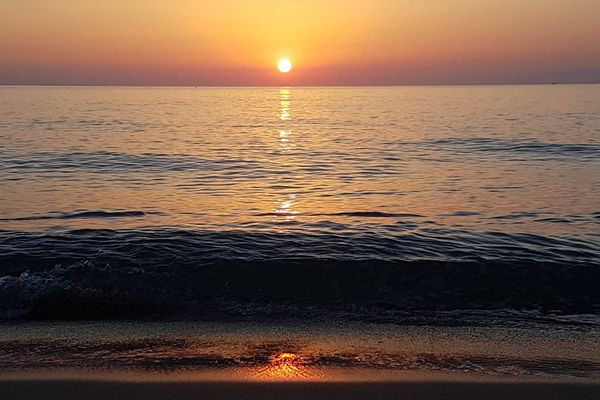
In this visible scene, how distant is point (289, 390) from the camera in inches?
212

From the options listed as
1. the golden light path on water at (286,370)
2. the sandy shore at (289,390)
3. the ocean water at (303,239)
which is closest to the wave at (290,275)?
the ocean water at (303,239)

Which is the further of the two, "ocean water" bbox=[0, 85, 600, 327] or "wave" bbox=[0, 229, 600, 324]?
"ocean water" bbox=[0, 85, 600, 327]

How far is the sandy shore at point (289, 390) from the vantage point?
5.24 meters

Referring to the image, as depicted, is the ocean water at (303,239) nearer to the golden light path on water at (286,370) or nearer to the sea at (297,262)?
the sea at (297,262)

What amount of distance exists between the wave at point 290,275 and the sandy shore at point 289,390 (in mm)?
2542

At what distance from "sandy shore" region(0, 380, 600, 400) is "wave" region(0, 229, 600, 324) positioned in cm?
254

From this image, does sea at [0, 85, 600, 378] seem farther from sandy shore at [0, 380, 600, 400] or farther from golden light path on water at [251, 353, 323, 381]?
sandy shore at [0, 380, 600, 400]

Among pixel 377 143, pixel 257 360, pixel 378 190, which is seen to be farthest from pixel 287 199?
pixel 377 143

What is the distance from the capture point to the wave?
855cm

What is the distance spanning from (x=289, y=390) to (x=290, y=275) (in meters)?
4.67

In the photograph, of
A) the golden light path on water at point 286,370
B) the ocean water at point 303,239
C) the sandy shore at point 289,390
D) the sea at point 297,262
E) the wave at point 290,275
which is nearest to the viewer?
the sandy shore at point 289,390

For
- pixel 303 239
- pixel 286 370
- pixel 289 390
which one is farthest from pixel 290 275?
pixel 289 390

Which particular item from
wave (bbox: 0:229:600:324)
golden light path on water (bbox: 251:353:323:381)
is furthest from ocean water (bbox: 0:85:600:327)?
golden light path on water (bbox: 251:353:323:381)

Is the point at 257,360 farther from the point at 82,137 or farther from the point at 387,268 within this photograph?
the point at 82,137
